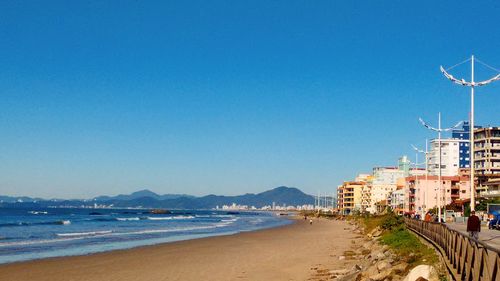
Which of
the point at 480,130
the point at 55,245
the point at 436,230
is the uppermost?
the point at 480,130

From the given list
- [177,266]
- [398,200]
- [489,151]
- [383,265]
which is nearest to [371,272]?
[383,265]

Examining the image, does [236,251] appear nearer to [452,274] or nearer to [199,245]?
[199,245]

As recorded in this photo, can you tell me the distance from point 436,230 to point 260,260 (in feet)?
42.0

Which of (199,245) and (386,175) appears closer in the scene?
(199,245)

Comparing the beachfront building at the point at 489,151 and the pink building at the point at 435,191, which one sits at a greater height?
the beachfront building at the point at 489,151

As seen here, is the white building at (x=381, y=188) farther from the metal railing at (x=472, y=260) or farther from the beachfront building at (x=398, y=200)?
the metal railing at (x=472, y=260)

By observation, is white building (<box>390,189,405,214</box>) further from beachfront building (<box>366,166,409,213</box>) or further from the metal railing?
the metal railing

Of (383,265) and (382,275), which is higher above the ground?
(383,265)

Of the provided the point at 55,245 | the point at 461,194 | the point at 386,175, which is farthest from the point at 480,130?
the point at 55,245

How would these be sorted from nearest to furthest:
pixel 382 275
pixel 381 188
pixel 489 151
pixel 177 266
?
1. pixel 382 275
2. pixel 177 266
3. pixel 489 151
4. pixel 381 188

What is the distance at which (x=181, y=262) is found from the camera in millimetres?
32656

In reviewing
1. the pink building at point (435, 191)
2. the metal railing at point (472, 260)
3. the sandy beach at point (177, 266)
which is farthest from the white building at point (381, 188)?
the metal railing at point (472, 260)

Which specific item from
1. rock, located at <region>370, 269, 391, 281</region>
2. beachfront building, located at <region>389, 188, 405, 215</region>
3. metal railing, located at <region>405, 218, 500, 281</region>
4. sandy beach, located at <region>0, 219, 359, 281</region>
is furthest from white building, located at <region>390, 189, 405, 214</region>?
metal railing, located at <region>405, 218, 500, 281</region>

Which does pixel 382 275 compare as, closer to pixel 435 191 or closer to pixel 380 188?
pixel 435 191
